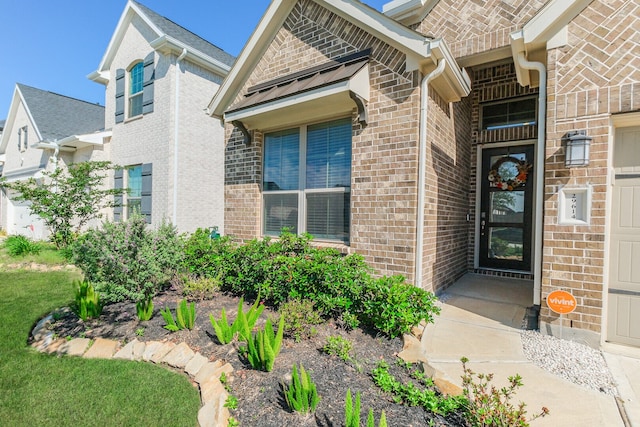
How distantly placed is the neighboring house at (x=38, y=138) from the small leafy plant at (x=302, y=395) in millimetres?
12472

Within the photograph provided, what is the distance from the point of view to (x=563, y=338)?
3.53 meters

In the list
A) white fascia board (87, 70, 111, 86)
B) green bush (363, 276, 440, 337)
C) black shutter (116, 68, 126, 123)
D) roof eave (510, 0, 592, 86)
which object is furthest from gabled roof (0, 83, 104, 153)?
roof eave (510, 0, 592, 86)

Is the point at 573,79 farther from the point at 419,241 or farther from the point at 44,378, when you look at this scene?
the point at 44,378

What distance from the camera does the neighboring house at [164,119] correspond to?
9.46 m

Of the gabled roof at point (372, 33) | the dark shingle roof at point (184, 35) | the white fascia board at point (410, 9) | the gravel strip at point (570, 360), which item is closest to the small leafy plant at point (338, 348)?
the gravel strip at point (570, 360)

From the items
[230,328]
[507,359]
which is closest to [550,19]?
[507,359]

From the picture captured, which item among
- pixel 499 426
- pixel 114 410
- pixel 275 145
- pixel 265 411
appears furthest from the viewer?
pixel 275 145

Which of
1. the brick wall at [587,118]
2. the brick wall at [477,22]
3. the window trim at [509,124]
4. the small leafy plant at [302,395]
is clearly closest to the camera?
the small leafy plant at [302,395]

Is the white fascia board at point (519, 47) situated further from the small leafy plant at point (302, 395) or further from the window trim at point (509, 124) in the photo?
the small leafy plant at point (302, 395)

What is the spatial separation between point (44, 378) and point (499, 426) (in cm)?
402

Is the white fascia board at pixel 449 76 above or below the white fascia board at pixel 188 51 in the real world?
below

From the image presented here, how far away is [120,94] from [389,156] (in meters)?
10.9

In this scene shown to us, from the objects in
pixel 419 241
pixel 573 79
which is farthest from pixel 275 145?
pixel 573 79

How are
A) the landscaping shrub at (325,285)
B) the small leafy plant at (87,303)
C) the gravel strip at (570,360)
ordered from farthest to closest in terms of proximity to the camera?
the small leafy plant at (87,303)
the landscaping shrub at (325,285)
the gravel strip at (570,360)
